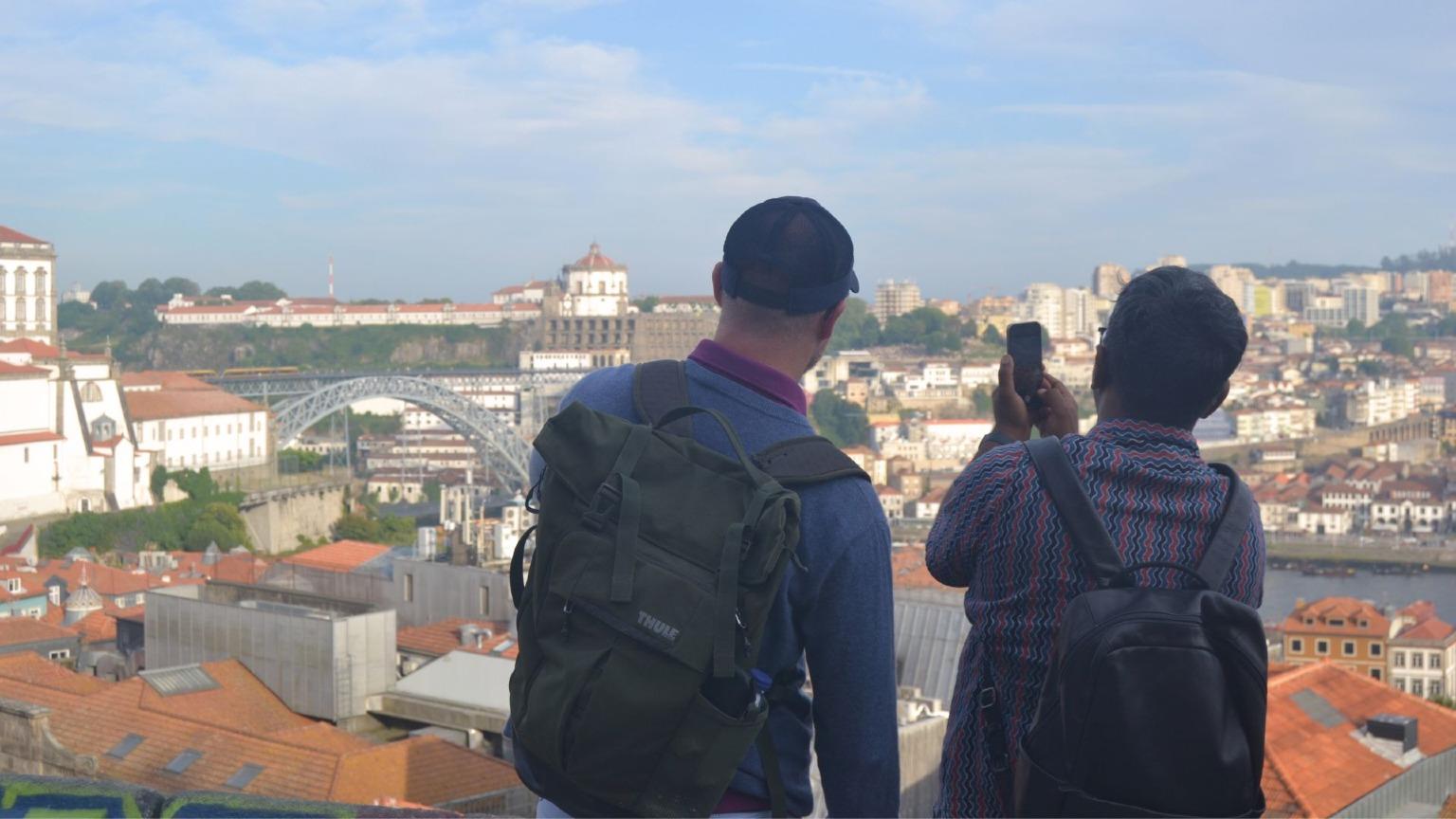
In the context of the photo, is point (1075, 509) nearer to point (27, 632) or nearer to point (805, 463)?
point (805, 463)

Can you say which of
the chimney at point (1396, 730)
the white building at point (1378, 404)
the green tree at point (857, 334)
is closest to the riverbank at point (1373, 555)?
the white building at point (1378, 404)

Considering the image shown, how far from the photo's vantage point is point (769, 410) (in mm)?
693

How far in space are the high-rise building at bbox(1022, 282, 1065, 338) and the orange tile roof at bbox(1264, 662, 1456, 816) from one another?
4170 cm

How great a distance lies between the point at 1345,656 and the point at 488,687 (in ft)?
28.5

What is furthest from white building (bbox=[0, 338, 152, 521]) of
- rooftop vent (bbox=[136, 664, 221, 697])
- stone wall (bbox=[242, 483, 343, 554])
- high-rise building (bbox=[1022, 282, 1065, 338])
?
high-rise building (bbox=[1022, 282, 1065, 338])

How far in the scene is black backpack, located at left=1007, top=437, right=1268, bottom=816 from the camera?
0.61m

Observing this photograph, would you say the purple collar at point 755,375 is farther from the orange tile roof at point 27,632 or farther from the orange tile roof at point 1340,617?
the orange tile roof at point 1340,617

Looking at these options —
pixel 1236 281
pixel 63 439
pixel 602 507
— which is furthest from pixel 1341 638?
pixel 1236 281

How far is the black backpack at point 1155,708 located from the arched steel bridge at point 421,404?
1864 cm

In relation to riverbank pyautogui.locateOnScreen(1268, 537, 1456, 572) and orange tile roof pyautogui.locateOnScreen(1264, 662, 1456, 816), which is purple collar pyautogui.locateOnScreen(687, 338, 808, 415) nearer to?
orange tile roof pyautogui.locateOnScreen(1264, 662, 1456, 816)

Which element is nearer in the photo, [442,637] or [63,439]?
[442,637]

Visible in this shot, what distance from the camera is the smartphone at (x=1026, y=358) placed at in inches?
31.5

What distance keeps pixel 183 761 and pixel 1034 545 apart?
11.1 ft

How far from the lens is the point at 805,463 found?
0.65 metres
